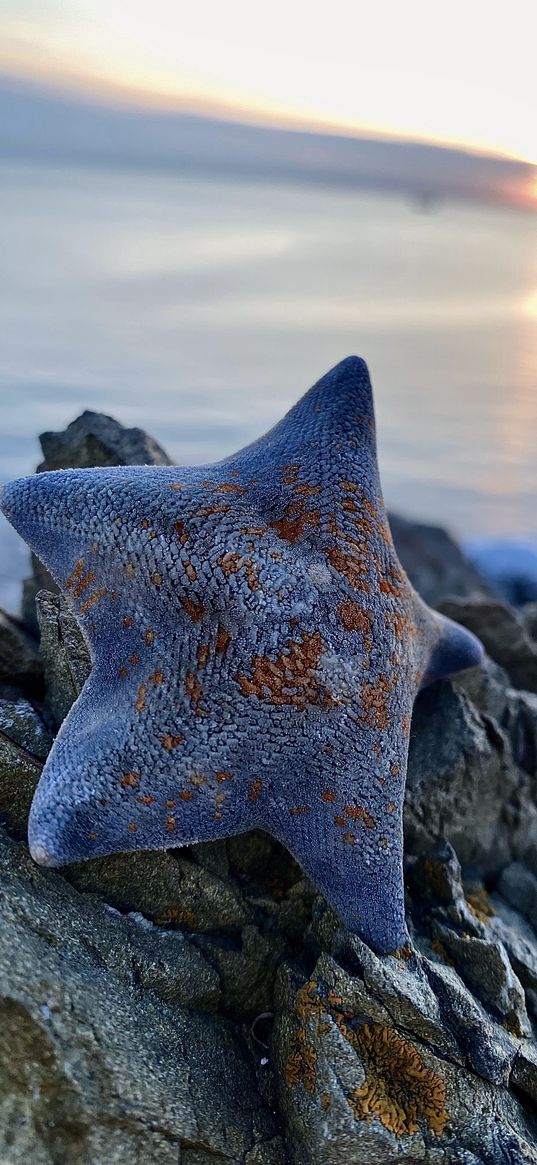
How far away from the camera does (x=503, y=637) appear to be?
5824 millimetres

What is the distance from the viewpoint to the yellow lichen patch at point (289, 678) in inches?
120

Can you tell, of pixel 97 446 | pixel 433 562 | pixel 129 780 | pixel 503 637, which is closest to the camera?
pixel 129 780

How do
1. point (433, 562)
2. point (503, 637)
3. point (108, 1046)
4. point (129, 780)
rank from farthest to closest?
point (433, 562) → point (503, 637) → point (129, 780) → point (108, 1046)

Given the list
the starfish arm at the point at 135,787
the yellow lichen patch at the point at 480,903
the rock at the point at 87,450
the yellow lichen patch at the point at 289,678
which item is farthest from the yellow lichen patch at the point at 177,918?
the rock at the point at 87,450

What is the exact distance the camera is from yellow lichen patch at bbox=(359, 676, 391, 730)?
10.5ft

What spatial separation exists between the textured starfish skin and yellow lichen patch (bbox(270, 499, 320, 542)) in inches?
0.4

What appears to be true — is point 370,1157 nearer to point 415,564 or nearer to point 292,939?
point 292,939

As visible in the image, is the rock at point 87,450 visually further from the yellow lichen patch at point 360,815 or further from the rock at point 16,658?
the yellow lichen patch at point 360,815

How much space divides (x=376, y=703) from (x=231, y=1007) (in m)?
1.41

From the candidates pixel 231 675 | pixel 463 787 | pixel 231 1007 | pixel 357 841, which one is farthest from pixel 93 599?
pixel 463 787

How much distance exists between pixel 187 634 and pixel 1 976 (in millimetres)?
1330

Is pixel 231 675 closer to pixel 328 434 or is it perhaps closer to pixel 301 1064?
pixel 328 434

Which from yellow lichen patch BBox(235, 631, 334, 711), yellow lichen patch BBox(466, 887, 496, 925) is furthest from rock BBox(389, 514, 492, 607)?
yellow lichen patch BBox(235, 631, 334, 711)

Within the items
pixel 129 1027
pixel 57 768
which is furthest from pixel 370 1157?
pixel 57 768
